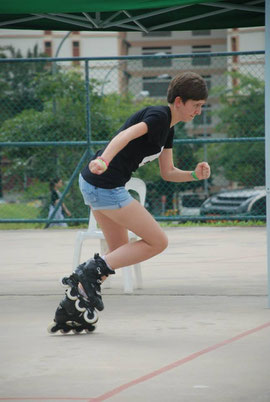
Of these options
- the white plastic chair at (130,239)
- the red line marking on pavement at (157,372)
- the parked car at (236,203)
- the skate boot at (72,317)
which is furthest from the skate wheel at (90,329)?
the parked car at (236,203)

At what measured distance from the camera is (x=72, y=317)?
20.9 ft

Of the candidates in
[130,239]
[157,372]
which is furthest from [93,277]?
[130,239]

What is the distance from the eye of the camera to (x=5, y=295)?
27.7 ft

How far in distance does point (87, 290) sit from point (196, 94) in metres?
1.46

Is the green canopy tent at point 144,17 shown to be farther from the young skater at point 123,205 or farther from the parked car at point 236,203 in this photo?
the parked car at point 236,203

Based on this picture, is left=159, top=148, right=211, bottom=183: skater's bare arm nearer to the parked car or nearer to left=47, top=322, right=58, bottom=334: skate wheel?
left=47, top=322, right=58, bottom=334: skate wheel

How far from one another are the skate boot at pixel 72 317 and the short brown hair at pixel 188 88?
147 centimetres

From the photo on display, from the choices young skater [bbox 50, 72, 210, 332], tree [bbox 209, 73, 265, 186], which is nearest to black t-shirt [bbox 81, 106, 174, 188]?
young skater [bbox 50, 72, 210, 332]

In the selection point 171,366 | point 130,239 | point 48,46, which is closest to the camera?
point 171,366

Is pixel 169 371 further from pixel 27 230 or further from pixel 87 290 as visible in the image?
pixel 27 230

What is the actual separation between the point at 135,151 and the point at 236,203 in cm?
1423

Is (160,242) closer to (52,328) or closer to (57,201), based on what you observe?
(52,328)

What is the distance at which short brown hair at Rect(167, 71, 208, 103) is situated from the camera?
6473 millimetres

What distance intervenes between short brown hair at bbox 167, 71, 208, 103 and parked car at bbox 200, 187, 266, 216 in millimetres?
12278
